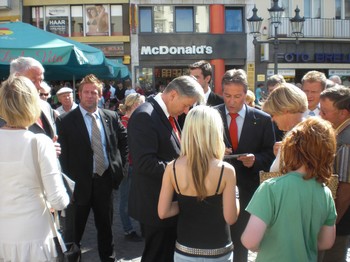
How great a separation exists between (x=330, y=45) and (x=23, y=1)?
17.0 m

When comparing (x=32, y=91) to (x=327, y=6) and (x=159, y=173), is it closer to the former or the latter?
(x=159, y=173)

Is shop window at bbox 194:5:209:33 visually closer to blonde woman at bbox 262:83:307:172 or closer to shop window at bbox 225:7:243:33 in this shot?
shop window at bbox 225:7:243:33

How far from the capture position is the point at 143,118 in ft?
10.8

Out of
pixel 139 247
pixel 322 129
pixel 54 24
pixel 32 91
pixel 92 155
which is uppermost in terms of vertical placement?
pixel 54 24

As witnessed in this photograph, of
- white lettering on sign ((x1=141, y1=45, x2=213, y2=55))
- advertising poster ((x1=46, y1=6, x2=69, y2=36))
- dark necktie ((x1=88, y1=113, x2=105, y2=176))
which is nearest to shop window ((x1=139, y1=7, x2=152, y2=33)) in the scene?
white lettering on sign ((x1=141, y1=45, x2=213, y2=55))

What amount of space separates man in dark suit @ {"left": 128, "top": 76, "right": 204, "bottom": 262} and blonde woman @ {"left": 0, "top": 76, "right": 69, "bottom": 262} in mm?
709

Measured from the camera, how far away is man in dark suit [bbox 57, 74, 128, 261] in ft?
14.5

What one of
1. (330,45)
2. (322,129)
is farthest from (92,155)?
(330,45)

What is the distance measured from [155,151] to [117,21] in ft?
68.3

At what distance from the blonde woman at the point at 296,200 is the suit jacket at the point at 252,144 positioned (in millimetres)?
1368

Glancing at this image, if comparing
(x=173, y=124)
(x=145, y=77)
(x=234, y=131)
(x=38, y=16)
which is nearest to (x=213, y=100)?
(x=234, y=131)

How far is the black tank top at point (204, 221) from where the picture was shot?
2.74 m

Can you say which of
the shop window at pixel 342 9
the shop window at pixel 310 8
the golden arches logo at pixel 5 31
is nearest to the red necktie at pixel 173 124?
the golden arches logo at pixel 5 31

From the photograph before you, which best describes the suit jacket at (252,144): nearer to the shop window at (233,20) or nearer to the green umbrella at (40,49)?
the green umbrella at (40,49)
